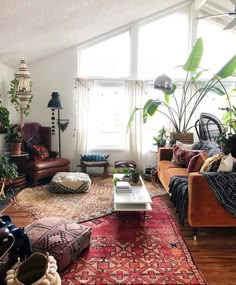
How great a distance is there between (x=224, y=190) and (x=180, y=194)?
492 millimetres

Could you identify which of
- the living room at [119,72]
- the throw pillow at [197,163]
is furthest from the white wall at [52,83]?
the throw pillow at [197,163]

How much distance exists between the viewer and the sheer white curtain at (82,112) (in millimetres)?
5504

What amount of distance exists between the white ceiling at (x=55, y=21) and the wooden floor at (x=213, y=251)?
7.94ft

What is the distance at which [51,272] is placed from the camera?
5.66ft

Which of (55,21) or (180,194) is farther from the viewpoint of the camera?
(55,21)

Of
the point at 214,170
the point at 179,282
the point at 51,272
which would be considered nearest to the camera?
the point at 51,272

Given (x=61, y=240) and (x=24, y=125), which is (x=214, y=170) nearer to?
(x=61, y=240)

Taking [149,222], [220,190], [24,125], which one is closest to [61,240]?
[149,222]

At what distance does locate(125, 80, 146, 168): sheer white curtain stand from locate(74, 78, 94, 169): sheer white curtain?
833mm

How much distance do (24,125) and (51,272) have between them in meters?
3.85

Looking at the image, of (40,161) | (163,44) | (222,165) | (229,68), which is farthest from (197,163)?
(163,44)

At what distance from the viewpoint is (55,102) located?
5.12m

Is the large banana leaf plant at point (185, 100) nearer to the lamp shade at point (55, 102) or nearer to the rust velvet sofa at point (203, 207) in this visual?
the lamp shade at point (55, 102)

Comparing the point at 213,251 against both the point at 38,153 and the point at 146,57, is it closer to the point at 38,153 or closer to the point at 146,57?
the point at 38,153
